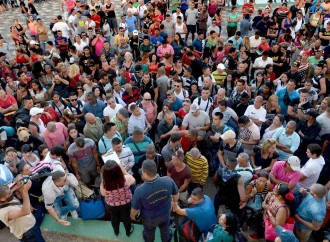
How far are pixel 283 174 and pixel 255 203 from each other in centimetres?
62

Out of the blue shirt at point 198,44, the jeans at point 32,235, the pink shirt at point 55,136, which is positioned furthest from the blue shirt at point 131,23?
the jeans at point 32,235

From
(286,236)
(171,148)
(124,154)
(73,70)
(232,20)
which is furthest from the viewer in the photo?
(232,20)

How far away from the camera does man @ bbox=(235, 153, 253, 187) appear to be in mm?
5250

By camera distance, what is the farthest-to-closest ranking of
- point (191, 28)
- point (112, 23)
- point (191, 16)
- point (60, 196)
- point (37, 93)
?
point (112, 23) → point (191, 28) → point (191, 16) → point (37, 93) → point (60, 196)

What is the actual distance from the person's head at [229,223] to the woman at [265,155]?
5.82 ft

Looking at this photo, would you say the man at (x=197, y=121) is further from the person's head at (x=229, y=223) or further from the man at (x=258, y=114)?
the person's head at (x=229, y=223)

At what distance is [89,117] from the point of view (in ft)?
21.1

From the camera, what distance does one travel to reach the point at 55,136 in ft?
20.9

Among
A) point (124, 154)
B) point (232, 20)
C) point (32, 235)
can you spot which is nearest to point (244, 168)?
point (124, 154)

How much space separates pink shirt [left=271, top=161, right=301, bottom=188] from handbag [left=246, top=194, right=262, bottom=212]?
46 centimetres

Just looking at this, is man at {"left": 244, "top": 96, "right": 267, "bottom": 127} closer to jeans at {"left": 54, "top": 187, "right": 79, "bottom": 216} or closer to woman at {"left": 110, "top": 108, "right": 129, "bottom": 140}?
woman at {"left": 110, "top": 108, "right": 129, "bottom": 140}

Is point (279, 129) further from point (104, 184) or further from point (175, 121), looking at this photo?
point (104, 184)

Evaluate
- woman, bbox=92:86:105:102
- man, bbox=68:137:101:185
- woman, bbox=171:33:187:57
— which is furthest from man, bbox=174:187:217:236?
woman, bbox=171:33:187:57

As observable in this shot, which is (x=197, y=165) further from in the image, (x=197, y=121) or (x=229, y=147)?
(x=197, y=121)
